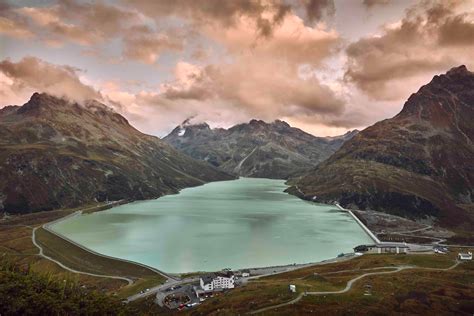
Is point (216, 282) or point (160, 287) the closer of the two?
point (216, 282)

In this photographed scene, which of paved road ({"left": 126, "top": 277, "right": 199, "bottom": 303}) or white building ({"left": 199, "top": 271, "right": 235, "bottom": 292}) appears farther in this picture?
white building ({"left": 199, "top": 271, "right": 235, "bottom": 292})

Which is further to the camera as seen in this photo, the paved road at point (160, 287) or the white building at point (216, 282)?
the white building at point (216, 282)

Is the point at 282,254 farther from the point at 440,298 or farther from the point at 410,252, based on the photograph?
the point at 440,298

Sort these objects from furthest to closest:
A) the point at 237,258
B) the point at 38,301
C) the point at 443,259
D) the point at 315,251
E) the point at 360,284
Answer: the point at 315,251
the point at 237,258
the point at 443,259
the point at 360,284
the point at 38,301

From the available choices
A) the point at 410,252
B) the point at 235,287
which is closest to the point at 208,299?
the point at 235,287

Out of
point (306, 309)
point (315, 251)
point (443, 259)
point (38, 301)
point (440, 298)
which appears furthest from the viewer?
point (315, 251)

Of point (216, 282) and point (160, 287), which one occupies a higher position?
point (216, 282)

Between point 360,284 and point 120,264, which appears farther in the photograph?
point 120,264

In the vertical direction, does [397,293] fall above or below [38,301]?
below
